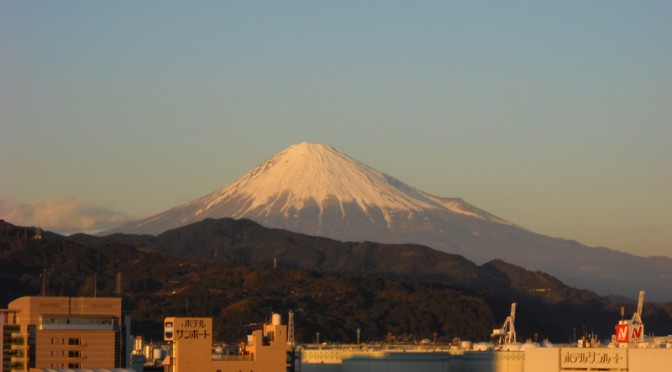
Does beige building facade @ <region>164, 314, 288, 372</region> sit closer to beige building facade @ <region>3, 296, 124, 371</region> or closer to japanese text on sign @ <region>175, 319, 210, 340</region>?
japanese text on sign @ <region>175, 319, 210, 340</region>

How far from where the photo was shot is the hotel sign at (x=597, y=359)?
149 metres

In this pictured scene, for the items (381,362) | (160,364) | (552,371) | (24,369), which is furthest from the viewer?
(381,362)

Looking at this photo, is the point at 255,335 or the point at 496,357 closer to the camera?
the point at 255,335

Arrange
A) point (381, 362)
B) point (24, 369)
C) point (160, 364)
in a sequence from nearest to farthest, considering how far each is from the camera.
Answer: point (24, 369) < point (160, 364) < point (381, 362)

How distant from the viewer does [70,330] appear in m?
142

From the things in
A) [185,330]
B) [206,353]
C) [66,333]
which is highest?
[185,330]

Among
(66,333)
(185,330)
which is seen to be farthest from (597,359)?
(66,333)

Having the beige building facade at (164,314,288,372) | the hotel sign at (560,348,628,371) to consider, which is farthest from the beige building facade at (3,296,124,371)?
the hotel sign at (560,348,628,371)

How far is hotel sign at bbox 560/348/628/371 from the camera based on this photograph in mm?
149375

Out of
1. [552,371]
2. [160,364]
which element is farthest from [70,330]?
[552,371]

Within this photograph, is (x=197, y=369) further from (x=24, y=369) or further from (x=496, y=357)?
(x=496, y=357)

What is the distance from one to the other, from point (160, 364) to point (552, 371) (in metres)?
37.2

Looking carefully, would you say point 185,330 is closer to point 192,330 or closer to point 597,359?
point 192,330

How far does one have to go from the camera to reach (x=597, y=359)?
150125mm
